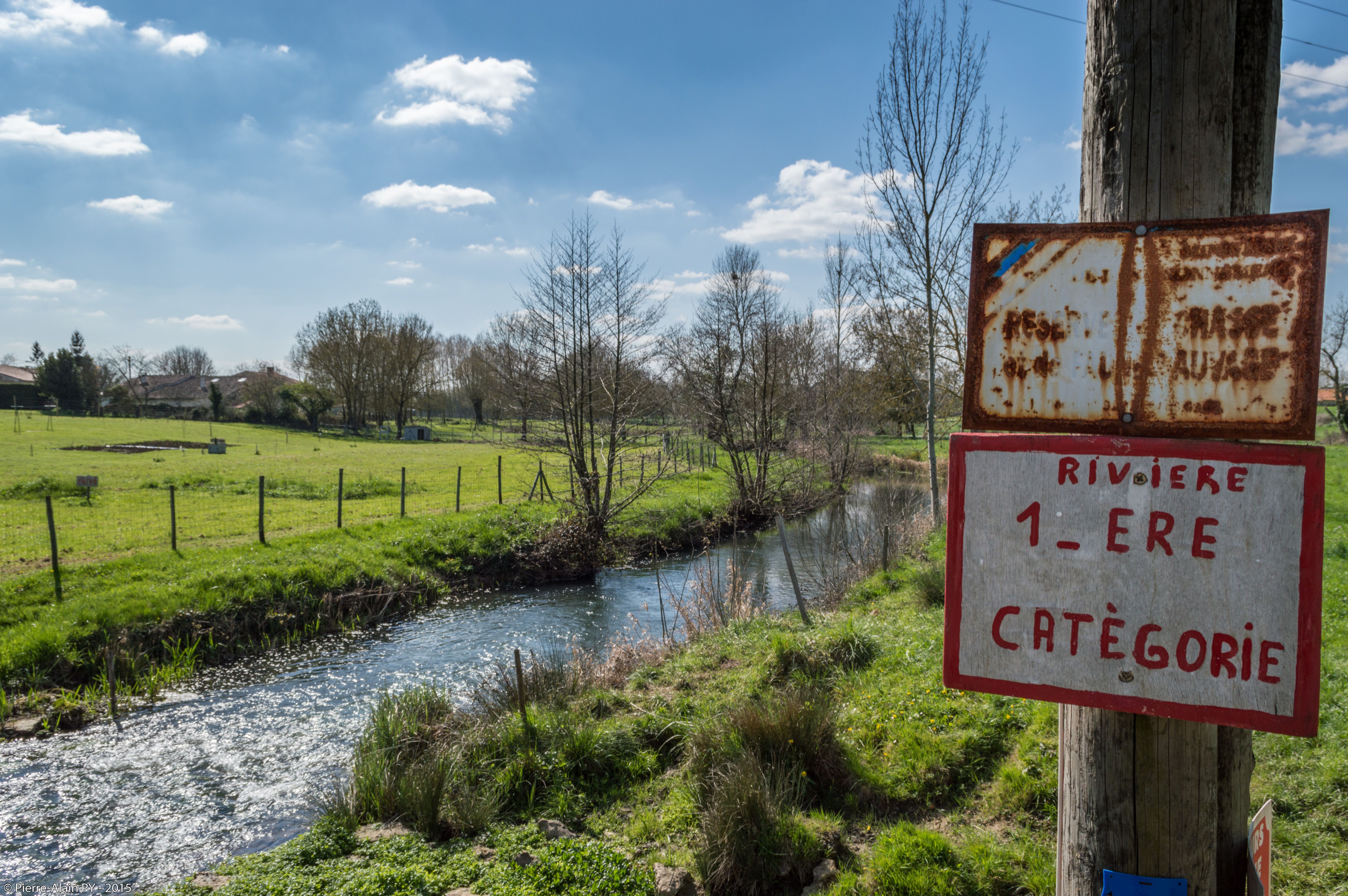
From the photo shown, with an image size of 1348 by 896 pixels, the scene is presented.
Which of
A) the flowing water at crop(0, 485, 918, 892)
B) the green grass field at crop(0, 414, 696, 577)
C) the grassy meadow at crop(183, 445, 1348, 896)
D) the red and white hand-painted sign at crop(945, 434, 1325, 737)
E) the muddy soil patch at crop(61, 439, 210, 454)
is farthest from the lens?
the muddy soil patch at crop(61, 439, 210, 454)

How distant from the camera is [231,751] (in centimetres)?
767

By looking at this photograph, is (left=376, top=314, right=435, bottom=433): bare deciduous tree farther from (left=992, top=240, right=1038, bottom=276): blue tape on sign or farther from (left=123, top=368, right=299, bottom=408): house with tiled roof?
(left=992, top=240, right=1038, bottom=276): blue tape on sign

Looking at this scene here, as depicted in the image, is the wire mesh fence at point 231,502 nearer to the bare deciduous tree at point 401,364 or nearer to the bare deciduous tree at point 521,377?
the bare deciduous tree at point 521,377

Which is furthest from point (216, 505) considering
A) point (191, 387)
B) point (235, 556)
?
point (191, 387)

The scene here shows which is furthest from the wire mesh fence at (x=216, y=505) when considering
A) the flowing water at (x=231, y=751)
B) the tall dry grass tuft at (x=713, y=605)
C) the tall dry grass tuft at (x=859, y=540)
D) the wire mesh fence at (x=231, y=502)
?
the tall dry grass tuft at (x=713, y=605)

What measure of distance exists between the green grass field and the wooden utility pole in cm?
1512

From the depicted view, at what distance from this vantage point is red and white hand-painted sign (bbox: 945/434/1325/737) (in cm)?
125

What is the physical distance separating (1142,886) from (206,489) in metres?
25.3

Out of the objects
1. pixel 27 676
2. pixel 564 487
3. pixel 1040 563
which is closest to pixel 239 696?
pixel 27 676

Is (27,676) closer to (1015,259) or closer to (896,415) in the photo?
(1015,259)

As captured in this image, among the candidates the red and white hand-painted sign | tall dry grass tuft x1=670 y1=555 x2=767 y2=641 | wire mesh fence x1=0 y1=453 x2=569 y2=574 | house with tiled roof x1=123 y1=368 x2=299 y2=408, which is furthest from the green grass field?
house with tiled roof x1=123 y1=368 x2=299 y2=408

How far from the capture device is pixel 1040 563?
142 centimetres

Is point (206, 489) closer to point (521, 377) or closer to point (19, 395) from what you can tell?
point (521, 377)

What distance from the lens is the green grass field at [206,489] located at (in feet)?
46.5
